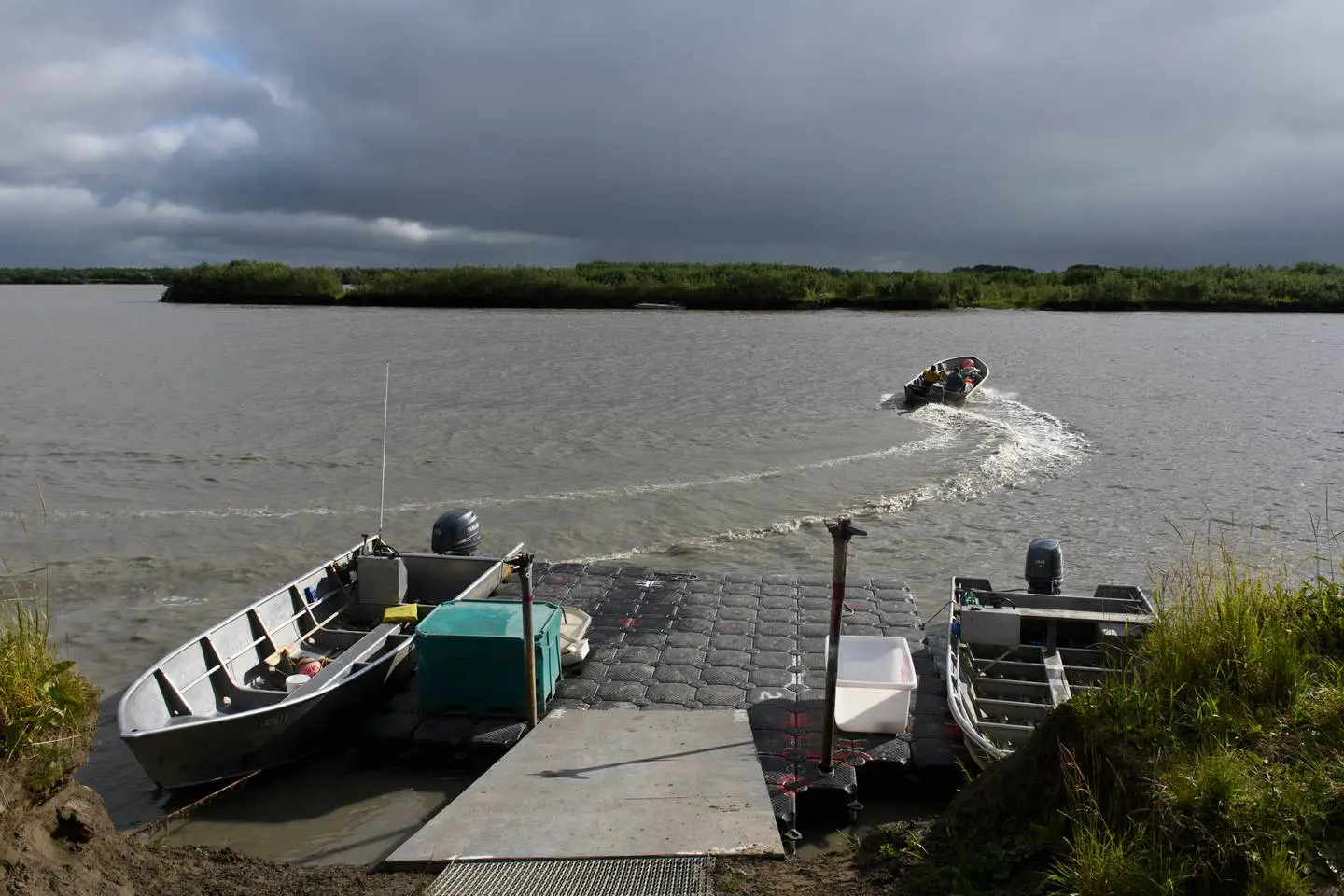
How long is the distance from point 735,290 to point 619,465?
56.3 meters

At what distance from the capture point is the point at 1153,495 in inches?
745

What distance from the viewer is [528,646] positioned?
789 centimetres

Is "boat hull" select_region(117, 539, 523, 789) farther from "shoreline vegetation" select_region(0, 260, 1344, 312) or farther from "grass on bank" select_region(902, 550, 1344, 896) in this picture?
"shoreline vegetation" select_region(0, 260, 1344, 312)

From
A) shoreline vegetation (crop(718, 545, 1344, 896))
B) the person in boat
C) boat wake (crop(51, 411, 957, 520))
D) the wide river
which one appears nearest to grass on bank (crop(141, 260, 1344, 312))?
the wide river

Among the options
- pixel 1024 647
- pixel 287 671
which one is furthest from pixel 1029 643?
pixel 287 671

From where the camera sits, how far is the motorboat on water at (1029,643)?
8375 mm

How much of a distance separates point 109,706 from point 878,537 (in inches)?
450

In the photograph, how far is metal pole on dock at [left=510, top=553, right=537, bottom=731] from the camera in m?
7.63

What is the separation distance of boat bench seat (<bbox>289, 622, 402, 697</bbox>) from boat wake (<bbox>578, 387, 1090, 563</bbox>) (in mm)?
5270

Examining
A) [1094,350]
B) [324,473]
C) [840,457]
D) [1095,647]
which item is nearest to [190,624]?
[324,473]

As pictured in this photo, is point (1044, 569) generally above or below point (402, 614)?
above

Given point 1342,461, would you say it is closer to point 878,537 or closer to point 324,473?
point 878,537

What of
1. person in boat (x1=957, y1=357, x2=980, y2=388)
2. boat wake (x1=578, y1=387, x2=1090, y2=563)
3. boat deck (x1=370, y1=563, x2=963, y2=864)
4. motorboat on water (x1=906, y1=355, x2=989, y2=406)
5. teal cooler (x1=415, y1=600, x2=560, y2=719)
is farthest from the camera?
person in boat (x1=957, y1=357, x2=980, y2=388)

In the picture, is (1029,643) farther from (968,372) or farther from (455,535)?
(968,372)
